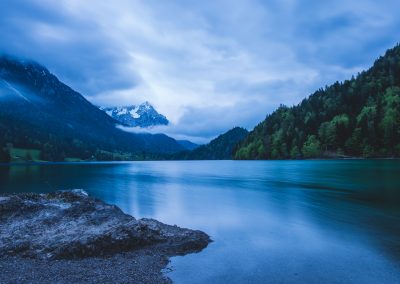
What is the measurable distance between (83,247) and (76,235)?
2.59 meters

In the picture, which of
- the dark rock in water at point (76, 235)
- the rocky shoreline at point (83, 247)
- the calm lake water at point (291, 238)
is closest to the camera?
the rocky shoreline at point (83, 247)

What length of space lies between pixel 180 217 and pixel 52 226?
45.6ft

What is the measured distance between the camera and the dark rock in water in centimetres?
2070

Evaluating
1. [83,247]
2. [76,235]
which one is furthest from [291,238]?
[76,235]

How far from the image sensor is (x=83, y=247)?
67.7ft

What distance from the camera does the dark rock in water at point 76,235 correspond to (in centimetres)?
2070

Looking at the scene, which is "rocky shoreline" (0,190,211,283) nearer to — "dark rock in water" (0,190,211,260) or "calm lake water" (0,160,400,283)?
"dark rock in water" (0,190,211,260)

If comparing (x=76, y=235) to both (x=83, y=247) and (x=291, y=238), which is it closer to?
(x=83, y=247)

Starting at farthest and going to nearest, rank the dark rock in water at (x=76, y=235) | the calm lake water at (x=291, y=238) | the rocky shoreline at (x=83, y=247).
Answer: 1. the dark rock in water at (x=76, y=235)
2. the calm lake water at (x=291, y=238)
3. the rocky shoreline at (x=83, y=247)

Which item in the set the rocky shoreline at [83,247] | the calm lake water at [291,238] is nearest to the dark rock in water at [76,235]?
the rocky shoreline at [83,247]

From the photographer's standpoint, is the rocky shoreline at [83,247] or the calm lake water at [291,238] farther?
the calm lake water at [291,238]

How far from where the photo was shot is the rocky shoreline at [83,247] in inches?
662

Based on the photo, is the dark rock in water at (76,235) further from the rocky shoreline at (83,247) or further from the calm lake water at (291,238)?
the calm lake water at (291,238)

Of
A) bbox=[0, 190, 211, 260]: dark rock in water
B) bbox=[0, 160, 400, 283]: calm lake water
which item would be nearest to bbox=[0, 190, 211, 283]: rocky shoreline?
bbox=[0, 190, 211, 260]: dark rock in water
